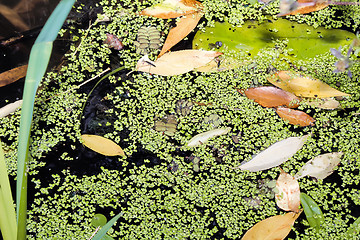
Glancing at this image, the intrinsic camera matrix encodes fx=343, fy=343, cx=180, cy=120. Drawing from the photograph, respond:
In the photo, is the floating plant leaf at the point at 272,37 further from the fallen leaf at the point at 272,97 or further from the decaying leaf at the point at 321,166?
the decaying leaf at the point at 321,166

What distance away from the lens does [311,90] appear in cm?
130

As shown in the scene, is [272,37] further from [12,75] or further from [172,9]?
[12,75]

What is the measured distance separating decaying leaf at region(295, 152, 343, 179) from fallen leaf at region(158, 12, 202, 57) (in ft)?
2.24

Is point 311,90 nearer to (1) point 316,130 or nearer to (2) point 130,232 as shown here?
(1) point 316,130

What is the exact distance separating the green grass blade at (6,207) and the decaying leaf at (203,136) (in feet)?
1.97

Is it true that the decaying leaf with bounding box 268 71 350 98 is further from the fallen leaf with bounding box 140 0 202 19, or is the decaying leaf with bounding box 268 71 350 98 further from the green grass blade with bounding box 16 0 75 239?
→ the green grass blade with bounding box 16 0 75 239

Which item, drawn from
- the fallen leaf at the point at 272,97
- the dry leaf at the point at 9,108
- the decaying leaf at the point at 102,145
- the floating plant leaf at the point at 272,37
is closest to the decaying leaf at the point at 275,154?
the fallen leaf at the point at 272,97

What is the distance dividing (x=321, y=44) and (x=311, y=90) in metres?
0.20

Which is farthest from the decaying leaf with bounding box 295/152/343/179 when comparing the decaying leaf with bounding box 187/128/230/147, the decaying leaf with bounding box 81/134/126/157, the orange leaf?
the decaying leaf with bounding box 81/134/126/157

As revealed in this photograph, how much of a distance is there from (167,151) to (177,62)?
351mm

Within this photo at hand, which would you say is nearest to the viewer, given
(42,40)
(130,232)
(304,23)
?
(42,40)

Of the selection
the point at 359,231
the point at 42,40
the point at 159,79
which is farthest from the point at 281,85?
the point at 42,40

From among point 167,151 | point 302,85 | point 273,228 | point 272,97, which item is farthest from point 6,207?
point 302,85

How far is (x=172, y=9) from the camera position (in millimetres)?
1410
